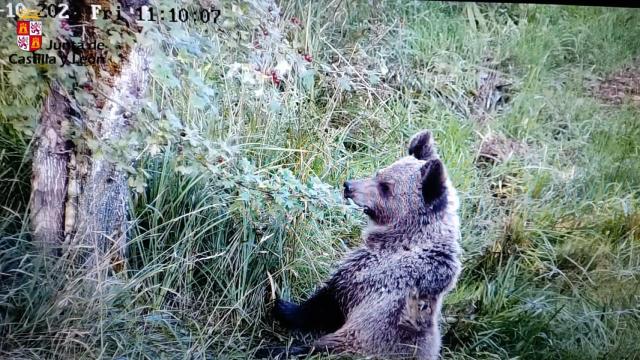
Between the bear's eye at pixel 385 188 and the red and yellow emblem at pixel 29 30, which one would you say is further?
the bear's eye at pixel 385 188

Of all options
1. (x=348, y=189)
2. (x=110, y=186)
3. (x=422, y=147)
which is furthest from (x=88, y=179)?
(x=422, y=147)

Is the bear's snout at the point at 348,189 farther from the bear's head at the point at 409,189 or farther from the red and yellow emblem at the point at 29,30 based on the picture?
the red and yellow emblem at the point at 29,30

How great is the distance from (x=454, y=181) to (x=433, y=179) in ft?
0.23

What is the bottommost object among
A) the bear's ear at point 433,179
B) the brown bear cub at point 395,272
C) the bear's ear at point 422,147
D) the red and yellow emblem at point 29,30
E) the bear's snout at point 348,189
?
the brown bear cub at point 395,272

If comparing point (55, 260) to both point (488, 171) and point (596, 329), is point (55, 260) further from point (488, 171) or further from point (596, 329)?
point (596, 329)

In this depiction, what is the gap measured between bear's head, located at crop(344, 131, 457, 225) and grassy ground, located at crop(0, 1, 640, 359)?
0.12ft

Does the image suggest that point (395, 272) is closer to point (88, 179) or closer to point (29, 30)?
point (88, 179)

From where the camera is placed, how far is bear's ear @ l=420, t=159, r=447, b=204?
2599mm

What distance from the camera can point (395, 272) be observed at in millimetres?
2623

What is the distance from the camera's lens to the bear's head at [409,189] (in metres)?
2.61

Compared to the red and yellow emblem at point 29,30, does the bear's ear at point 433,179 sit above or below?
below

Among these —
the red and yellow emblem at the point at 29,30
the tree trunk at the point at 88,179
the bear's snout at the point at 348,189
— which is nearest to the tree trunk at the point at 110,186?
the tree trunk at the point at 88,179

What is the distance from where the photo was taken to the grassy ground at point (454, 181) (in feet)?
8.48

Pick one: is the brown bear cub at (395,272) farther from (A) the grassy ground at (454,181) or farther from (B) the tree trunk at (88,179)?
(B) the tree trunk at (88,179)
